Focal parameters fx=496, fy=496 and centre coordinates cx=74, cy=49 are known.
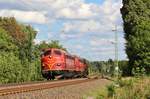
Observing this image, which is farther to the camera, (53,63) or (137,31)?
(137,31)

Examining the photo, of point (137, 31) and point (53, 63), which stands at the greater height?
point (137, 31)

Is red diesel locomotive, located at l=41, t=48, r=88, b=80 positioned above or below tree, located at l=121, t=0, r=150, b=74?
below

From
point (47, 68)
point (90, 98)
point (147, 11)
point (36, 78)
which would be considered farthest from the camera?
point (147, 11)

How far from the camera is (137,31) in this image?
77.9 metres

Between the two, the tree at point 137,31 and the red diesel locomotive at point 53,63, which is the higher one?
the tree at point 137,31

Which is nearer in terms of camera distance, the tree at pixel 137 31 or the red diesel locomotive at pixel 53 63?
the red diesel locomotive at pixel 53 63

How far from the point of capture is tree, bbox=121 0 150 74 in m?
74.7

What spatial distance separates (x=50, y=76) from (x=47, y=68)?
1549 mm

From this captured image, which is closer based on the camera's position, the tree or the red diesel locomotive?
the red diesel locomotive

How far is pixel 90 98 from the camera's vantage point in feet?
99.3

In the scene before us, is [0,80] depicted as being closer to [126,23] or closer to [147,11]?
[126,23]

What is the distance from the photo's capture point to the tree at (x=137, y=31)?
74688 millimetres

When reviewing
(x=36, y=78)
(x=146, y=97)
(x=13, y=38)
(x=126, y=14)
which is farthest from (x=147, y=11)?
(x=146, y=97)

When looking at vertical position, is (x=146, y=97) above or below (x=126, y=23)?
below
